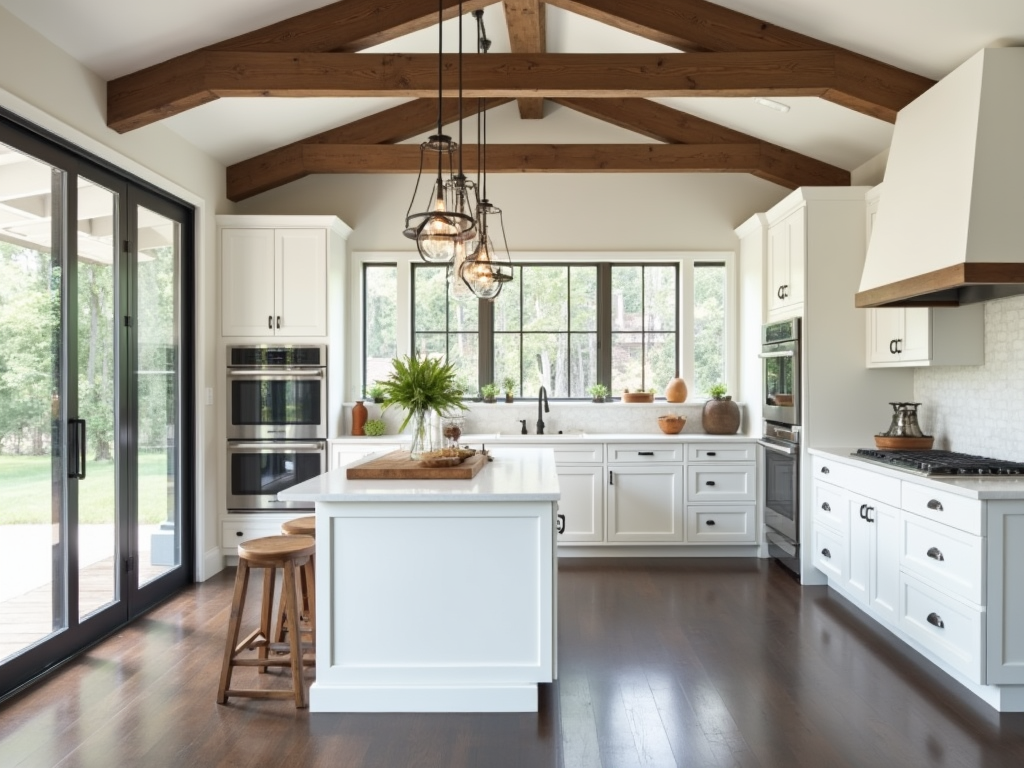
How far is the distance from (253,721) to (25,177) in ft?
7.91

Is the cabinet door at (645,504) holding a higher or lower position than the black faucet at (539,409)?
lower

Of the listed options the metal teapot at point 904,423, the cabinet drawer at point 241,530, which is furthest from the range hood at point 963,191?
the cabinet drawer at point 241,530

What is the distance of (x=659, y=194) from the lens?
5.75 meters

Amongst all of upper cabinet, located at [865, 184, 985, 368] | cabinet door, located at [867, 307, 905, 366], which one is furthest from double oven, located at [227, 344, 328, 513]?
upper cabinet, located at [865, 184, 985, 368]

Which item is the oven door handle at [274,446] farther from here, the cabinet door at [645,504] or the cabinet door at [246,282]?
the cabinet door at [645,504]

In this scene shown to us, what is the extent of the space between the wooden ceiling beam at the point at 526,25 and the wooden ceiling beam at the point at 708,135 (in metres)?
0.81

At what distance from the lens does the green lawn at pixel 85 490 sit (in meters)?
2.98

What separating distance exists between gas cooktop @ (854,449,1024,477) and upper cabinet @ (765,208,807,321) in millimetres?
1111

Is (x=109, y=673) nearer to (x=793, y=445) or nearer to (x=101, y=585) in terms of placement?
(x=101, y=585)

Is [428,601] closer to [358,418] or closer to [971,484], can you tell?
[971,484]

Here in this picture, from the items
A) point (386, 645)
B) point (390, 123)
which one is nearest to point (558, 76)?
point (390, 123)

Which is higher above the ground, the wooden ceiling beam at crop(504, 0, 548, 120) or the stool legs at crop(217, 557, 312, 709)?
the wooden ceiling beam at crop(504, 0, 548, 120)

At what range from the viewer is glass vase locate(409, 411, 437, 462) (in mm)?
3312

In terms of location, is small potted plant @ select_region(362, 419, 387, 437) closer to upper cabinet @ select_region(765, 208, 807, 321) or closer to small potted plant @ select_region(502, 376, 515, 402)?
small potted plant @ select_region(502, 376, 515, 402)
